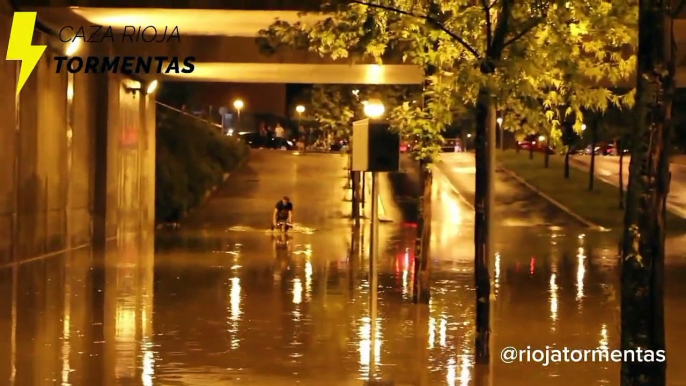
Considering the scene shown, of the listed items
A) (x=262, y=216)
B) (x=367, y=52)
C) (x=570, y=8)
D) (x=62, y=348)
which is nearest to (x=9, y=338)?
(x=62, y=348)

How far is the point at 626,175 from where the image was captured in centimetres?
5003

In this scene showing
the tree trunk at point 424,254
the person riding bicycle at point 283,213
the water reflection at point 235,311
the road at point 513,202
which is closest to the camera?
the water reflection at point 235,311

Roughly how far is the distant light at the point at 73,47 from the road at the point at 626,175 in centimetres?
2030

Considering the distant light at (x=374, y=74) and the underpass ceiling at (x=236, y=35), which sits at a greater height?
the underpass ceiling at (x=236, y=35)

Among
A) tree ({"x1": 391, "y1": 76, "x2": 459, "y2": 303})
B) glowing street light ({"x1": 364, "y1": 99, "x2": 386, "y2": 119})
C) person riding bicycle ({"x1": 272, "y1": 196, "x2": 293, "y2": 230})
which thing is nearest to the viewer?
tree ({"x1": 391, "y1": 76, "x2": 459, "y2": 303})

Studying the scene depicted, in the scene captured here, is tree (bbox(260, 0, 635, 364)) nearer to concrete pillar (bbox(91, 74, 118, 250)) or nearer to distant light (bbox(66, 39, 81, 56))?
distant light (bbox(66, 39, 81, 56))

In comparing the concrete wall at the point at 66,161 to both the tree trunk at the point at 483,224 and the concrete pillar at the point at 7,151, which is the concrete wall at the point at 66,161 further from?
the tree trunk at the point at 483,224

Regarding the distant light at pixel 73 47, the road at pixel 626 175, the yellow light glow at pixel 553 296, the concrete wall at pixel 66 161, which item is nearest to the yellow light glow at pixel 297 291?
the yellow light glow at pixel 553 296

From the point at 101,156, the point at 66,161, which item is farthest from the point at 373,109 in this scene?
the point at 101,156

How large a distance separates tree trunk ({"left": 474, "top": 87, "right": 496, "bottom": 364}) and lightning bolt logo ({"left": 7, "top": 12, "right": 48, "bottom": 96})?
515 inches

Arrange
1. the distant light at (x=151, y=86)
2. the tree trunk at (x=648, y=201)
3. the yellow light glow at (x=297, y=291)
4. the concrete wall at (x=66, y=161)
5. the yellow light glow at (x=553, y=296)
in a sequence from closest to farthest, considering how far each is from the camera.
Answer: the tree trunk at (x=648, y=201) < the yellow light glow at (x=553, y=296) < the yellow light glow at (x=297, y=291) < the concrete wall at (x=66, y=161) < the distant light at (x=151, y=86)

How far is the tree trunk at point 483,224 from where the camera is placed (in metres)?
11.3

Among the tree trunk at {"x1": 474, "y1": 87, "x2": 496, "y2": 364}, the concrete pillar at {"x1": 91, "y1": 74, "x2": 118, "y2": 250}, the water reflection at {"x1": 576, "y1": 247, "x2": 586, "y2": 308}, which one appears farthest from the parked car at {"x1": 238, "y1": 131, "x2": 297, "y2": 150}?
the tree trunk at {"x1": 474, "y1": 87, "x2": 496, "y2": 364}

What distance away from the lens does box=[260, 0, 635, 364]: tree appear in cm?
1064
